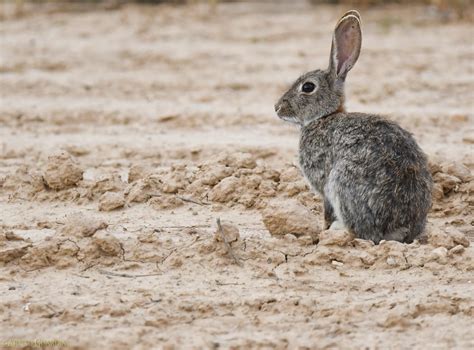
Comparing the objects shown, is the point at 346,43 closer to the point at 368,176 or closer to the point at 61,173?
the point at 368,176

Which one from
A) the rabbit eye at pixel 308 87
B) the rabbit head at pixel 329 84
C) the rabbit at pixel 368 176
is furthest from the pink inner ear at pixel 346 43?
the rabbit at pixel 368 176

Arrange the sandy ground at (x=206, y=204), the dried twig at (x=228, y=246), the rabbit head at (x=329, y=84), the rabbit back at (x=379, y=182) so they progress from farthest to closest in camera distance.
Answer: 1. the rabbit head at (x=329, y=84)
2. the rabbit back at (x=379, y=182)
3. the dried twig at (x=228, y=246)
4. the sandy ground at (x=206, y=204)

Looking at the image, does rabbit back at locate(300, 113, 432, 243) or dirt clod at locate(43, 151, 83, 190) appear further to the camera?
dirt clod at locate(43, 151, 83, 190)

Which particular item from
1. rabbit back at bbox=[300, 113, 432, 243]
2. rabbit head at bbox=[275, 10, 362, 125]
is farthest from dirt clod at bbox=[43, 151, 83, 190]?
rabbit back at bbox=[300, 113, 432, 243]

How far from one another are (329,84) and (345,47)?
0.84ft

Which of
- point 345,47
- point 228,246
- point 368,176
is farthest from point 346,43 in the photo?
point 228,246

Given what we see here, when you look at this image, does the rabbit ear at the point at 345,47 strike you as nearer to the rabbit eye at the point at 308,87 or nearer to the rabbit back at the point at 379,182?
the rabbit eye at the point at 308,87

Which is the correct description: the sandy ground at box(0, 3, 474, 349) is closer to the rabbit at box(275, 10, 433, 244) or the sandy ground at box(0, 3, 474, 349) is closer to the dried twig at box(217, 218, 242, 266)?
the dried twig at box(217, 218, 242, 266)

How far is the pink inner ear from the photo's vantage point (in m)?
6.65

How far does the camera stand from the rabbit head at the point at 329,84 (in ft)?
21.8

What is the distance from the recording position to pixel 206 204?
251 inches

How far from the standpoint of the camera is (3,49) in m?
11.7

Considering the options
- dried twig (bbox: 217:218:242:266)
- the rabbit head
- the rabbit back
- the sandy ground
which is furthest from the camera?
the rabbit head

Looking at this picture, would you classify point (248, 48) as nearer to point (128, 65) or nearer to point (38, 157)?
point (128, 65)
